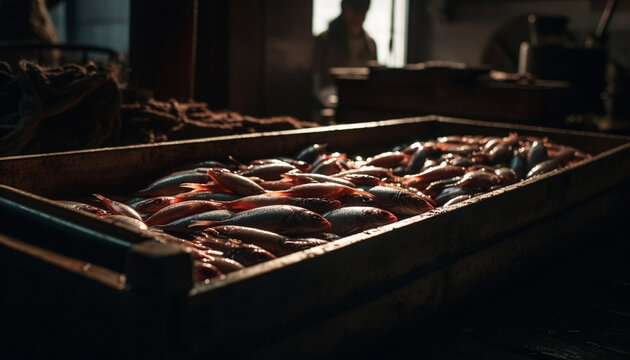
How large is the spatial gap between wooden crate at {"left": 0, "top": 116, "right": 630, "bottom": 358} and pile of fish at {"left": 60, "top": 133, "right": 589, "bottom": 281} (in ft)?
1.21

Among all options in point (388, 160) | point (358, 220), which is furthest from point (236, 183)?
point (388, 160)

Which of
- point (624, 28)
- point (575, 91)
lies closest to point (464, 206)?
point (575, 91)

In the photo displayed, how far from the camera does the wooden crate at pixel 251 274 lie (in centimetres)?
160

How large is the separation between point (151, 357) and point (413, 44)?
22582 millimetres

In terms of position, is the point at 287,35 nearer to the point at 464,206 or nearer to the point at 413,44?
the point at 464,206

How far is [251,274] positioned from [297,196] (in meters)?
1.62

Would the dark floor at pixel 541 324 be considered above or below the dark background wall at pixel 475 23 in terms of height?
below

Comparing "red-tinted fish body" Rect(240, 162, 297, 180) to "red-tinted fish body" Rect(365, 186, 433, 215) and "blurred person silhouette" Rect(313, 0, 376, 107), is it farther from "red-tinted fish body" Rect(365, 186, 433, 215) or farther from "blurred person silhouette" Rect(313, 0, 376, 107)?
"blurred person silhouette" Rect(313, 0, 376, 107)

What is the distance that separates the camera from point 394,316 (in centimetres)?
239

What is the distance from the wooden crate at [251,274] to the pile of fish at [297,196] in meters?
0.37

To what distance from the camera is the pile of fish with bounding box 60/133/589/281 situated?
2639 mm

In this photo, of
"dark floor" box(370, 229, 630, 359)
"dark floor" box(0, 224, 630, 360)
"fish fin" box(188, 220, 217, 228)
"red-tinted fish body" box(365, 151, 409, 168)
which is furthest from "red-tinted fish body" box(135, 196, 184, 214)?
"red-tinted fish body" box(365, 151, 409, 168)

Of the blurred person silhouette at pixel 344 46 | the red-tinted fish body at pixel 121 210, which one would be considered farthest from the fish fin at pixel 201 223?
the blurred person silhouette at pixel 344 46

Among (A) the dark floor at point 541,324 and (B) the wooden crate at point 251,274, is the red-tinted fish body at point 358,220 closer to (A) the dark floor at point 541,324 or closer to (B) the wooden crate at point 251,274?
(B) the wooden crate at point 251,274
